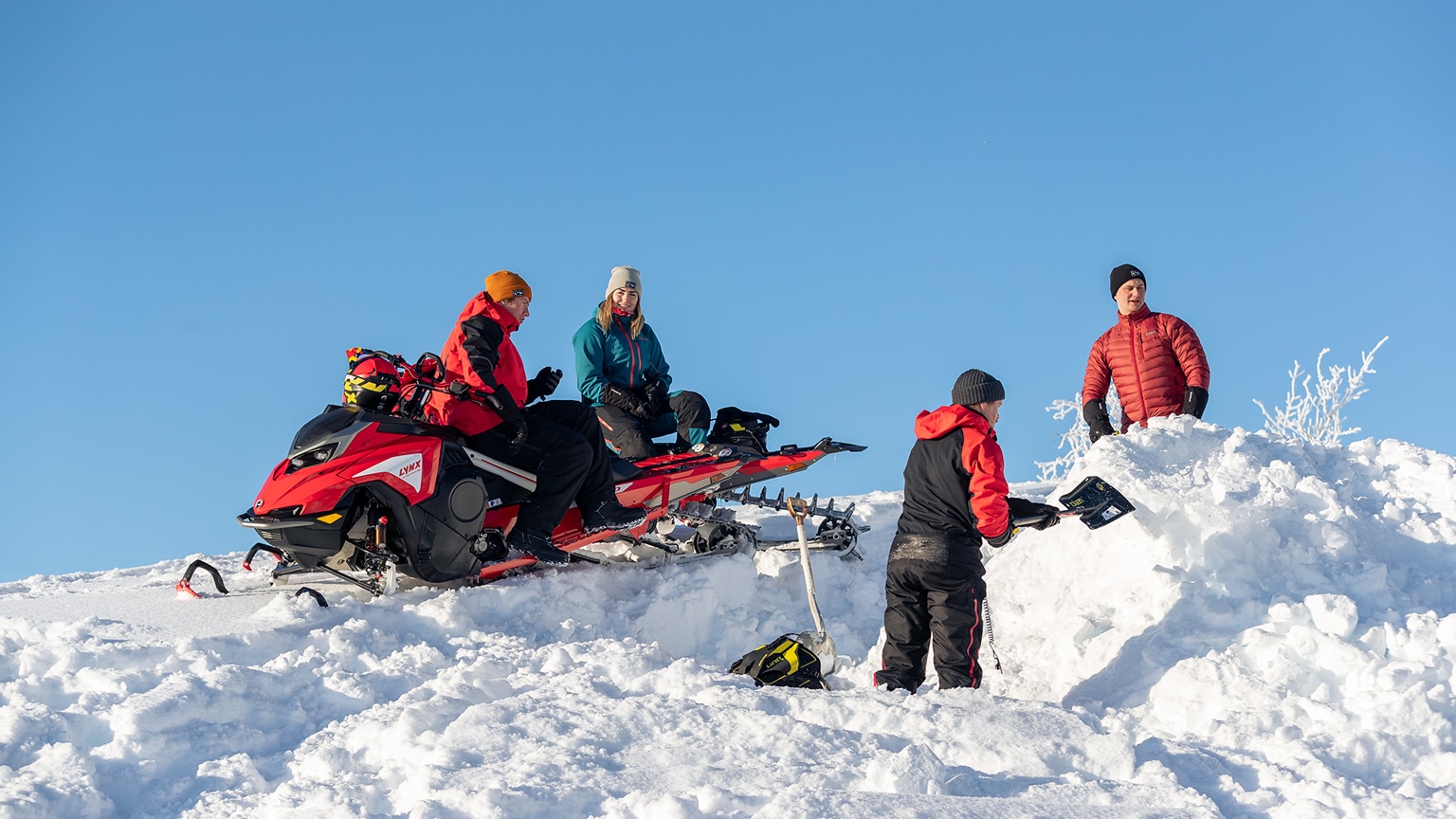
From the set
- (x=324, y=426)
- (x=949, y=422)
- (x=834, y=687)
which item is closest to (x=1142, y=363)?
(x=949, y=422)

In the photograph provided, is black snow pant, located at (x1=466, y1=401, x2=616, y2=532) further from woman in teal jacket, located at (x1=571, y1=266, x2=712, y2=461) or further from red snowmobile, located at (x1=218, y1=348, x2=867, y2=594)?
woman in teal jacket, located at (x1=571, y1=266, x2=712, y2=461)

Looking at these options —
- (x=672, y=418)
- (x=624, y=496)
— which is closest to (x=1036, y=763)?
(x=624, y=496)

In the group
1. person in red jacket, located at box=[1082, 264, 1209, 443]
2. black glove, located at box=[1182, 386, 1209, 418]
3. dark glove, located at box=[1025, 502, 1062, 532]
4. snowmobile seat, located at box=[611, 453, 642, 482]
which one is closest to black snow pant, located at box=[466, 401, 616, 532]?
snowmobile seat, located at box=[611, 453, 642, 482]

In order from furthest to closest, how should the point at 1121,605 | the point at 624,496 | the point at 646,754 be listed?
the point at 624,496, the point at 1121,605, the point at 646,754

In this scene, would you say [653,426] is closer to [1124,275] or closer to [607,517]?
[607,517]

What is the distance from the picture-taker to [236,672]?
422cm

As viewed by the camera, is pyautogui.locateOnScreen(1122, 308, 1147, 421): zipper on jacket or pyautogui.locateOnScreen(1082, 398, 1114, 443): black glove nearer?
pyautogui.locateOnScreen(1122, 308, 1147, 421): zipper on jacket

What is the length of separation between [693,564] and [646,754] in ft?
11.1

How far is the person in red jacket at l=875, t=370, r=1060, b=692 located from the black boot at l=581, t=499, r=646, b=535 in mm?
1900

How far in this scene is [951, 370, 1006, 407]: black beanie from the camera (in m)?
4.98

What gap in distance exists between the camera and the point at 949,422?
495cm

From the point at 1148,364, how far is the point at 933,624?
2.82 m

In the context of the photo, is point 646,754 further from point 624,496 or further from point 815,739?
point 624,496

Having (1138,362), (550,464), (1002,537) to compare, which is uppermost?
(1138,362)
